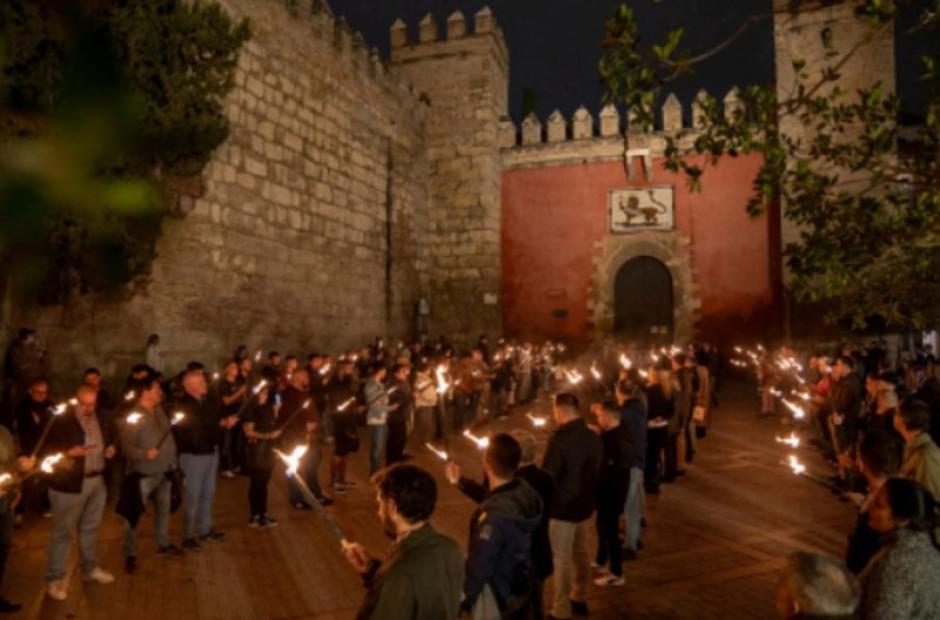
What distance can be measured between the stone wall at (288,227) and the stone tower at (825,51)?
9128 millimetres

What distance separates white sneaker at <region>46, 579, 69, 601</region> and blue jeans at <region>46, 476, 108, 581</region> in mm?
30

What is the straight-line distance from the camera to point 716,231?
1805 cm

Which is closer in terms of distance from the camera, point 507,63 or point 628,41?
point 628,41

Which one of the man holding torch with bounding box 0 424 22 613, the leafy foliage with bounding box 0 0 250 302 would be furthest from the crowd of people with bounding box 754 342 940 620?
the leafy foliage with bounding box 0 0 250 302

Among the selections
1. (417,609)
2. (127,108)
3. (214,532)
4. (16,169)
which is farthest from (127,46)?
(417,609)

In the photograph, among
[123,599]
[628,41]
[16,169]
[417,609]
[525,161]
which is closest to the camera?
[417,609]

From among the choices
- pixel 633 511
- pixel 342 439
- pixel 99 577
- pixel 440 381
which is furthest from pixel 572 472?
pixel 342 439

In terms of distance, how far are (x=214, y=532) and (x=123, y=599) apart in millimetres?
1382

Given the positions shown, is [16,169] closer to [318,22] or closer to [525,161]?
[318,22]

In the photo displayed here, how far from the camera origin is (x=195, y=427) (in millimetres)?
5672

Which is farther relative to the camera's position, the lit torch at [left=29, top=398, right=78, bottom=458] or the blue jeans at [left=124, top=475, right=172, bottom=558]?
the blue jeans at [left=124, top=475, right=172, bottom=558]

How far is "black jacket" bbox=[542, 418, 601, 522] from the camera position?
432 cm

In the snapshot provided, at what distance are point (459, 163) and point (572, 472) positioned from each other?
1509cm

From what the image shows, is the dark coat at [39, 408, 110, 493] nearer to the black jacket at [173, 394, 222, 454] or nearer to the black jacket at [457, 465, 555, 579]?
the black jacket at [173, 394, 222, 454]
